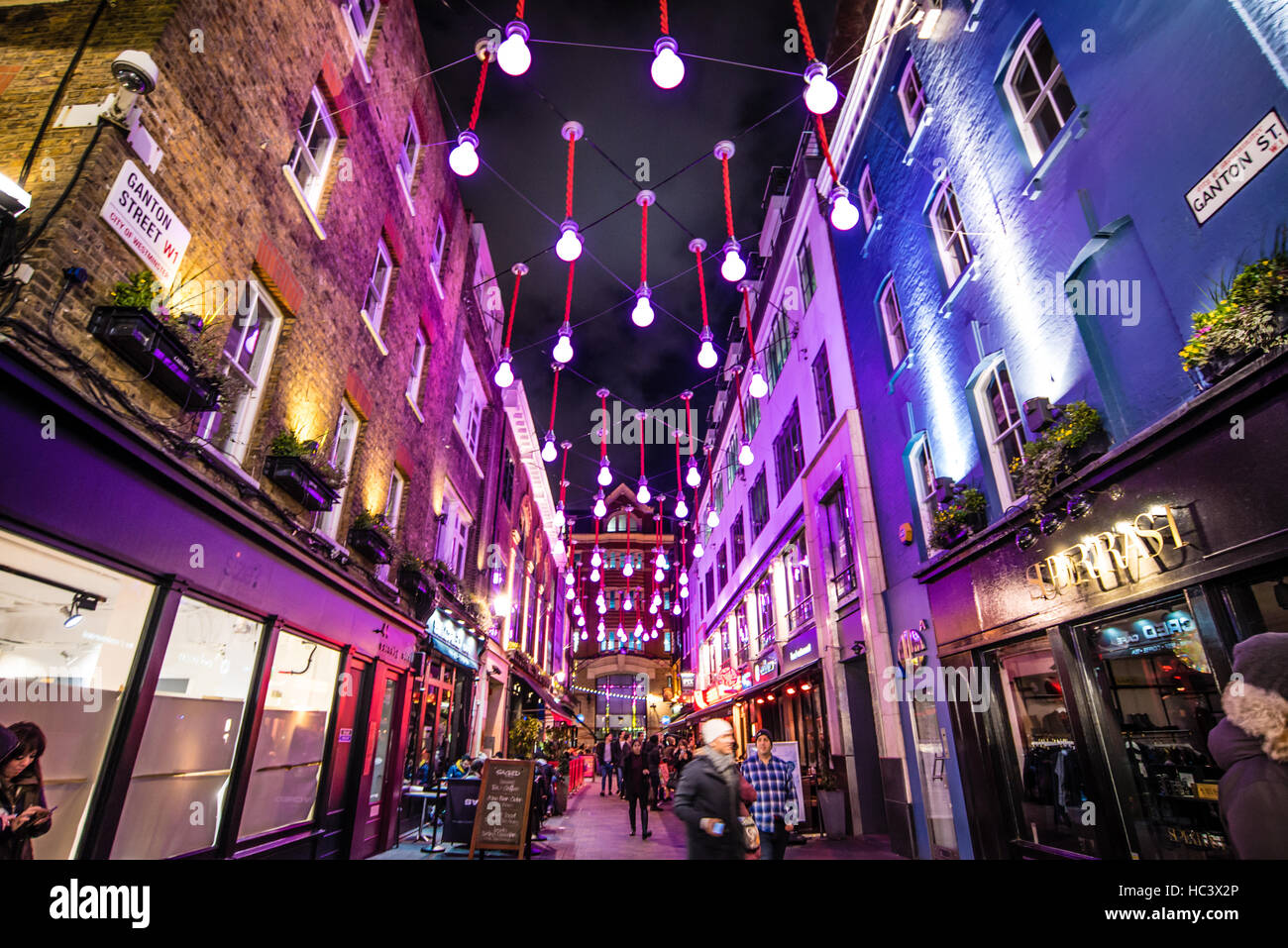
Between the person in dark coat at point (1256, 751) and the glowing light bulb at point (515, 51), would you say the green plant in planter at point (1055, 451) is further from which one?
the glowing light bulb at point (515, 51)

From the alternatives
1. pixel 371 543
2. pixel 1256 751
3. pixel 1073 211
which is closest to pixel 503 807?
pixel 371 543

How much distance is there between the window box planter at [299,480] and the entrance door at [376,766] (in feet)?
12.3

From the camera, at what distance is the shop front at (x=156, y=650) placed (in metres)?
4.33

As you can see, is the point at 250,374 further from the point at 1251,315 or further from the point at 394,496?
the point at 1251,315

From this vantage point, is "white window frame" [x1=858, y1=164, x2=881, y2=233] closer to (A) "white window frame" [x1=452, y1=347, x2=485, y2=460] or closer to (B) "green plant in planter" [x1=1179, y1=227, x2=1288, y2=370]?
(B) "green plant in planter" [x1=1179, y1=227, x2=1288, y2=370]

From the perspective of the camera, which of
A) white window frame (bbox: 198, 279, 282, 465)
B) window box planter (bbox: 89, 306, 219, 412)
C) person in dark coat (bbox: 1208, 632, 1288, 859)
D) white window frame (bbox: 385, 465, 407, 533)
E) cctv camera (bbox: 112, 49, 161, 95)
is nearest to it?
person in dark coat (bbox: 1208, 632, 1288, 859)

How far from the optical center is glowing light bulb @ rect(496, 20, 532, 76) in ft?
→ 17.9

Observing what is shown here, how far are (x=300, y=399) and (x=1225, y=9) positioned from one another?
420 inches

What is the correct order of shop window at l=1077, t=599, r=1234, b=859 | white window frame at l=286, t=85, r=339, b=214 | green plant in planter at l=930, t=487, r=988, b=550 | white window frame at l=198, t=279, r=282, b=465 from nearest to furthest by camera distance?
shop window at l=1077, t=599, r=1234, b=859
white window frame at l=198, t=279, r=282, b=465
white window frame at l=286, t=85, r=339, b=214
green plant in planter at l=930, t=487, r=988, b=550

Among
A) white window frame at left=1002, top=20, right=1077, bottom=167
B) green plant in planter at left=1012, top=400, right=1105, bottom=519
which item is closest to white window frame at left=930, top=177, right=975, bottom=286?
white window frame at left=1002, top=20, right=1077, bottom=167

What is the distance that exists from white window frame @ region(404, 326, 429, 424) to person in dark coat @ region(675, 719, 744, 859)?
9960mm

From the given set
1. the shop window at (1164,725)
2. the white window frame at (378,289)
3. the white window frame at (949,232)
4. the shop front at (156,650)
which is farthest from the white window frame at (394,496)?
the shop window at (1164,725)

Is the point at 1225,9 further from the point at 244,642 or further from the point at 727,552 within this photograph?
the point at 727,552
